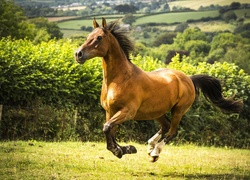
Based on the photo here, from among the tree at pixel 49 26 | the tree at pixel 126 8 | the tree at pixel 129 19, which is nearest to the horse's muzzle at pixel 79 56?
the tree at pixel 49 26

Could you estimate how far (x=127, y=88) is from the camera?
10.6 m

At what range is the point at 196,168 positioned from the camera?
12234 millimetres

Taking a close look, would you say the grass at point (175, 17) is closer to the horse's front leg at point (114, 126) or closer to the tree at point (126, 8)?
the tree at point (126, 8)

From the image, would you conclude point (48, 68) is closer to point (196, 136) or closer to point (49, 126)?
point (49, 126)

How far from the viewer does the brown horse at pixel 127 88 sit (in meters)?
10.3

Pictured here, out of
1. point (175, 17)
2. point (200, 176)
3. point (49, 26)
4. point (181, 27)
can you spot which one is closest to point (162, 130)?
point (200, 176)

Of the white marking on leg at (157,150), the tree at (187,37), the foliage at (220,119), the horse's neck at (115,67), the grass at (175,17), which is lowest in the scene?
the tree at (187,37)

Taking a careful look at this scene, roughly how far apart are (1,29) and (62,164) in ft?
160

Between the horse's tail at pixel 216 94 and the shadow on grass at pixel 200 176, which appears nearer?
the shadow on grass at pixel 200 176

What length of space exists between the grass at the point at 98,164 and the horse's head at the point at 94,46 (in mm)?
2176

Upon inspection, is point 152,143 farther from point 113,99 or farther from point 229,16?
point 229,16

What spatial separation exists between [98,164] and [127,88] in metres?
1.99

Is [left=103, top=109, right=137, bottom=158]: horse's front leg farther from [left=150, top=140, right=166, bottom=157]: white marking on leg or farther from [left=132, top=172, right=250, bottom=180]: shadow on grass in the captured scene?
[left=150, top=140, right=166, bottom=157]: white marking on leg

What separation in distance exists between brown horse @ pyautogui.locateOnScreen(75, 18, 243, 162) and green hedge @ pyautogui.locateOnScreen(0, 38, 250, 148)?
16.1ft
